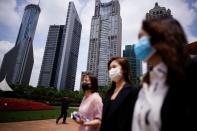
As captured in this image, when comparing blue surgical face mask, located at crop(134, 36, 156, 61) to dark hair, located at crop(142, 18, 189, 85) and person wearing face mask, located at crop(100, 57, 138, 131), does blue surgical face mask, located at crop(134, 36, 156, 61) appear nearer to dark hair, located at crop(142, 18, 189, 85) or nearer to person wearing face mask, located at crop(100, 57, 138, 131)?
dark hair, located at crop(142, 18, 189, 85)

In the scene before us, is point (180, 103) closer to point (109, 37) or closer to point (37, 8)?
point (109, 37)

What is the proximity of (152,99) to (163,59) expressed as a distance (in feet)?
1.04

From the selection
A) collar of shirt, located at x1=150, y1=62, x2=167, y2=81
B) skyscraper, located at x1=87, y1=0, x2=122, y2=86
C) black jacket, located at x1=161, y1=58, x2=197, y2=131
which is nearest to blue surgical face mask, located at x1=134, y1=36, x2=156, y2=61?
collar of shirt, located at x1=150, y1=62, x2=167, y2=81

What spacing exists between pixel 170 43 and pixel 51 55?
145 meters

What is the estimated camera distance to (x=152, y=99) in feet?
4.69

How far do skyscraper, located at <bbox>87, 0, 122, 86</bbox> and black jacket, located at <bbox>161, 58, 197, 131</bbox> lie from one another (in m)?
112

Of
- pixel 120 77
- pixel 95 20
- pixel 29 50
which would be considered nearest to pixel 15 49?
pixel 29 50

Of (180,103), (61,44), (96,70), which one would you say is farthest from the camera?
(61,44)

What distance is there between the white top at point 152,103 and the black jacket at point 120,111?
205 millimetres

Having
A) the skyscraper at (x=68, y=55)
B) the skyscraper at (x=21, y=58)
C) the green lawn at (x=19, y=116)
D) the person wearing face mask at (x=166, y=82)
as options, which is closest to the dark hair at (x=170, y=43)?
the person wearing face mask at (x=166, y=82)

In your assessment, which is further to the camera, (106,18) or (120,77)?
(106,18)

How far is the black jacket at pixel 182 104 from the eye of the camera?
1243 millimetres

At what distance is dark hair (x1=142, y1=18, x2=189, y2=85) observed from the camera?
1335 millimetres

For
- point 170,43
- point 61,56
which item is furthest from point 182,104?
point 61,56
